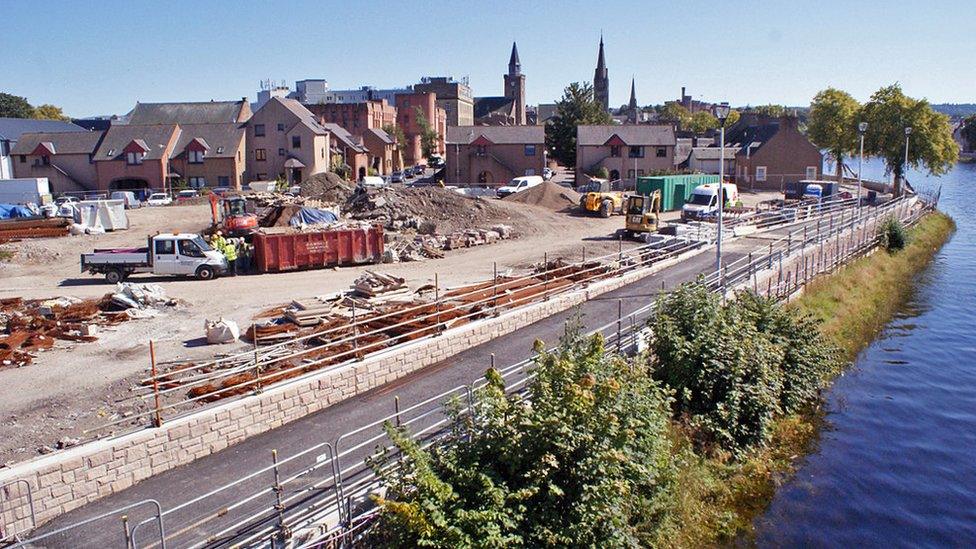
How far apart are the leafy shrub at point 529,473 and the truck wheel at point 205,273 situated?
2245cm

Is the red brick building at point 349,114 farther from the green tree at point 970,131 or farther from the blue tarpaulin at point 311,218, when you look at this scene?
the green tree at point 970,131

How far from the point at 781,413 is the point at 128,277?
1026 inches

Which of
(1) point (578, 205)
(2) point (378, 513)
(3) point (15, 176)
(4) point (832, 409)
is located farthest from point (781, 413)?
(3) point (15, 176)

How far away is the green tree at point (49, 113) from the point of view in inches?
4909

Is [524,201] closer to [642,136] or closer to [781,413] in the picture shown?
[642,136]

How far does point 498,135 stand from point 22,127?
4837 centimetres

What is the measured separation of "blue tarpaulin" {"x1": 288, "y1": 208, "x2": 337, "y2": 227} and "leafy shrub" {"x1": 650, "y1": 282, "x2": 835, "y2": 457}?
82.9 feet

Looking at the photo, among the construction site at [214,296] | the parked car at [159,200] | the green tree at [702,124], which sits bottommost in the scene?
the construction site at [214,296]

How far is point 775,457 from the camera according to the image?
18.7m

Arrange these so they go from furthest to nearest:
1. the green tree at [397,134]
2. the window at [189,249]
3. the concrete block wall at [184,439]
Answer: the green tree at [397,134]
the window at [189,249]
the concrete block wall at [184,439]

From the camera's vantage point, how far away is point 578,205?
53.8 metres

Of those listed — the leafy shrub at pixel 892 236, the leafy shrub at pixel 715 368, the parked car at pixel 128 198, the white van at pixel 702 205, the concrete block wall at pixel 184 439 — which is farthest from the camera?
the parked car at pixel 128 198

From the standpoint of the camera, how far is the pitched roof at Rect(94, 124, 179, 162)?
6519 centimetres

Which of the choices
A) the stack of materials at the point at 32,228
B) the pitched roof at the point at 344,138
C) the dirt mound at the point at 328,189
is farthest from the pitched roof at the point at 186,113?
the stack of materials at the point at 32,228
